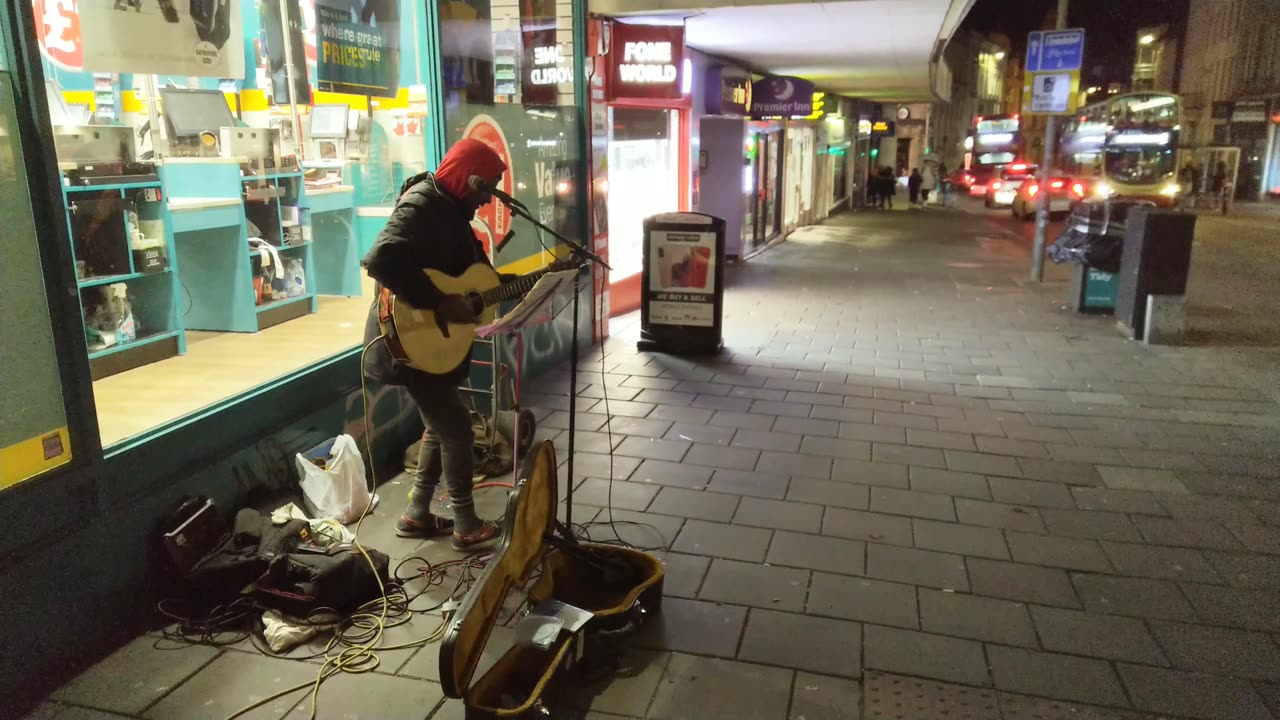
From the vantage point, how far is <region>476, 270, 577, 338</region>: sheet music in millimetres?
3354

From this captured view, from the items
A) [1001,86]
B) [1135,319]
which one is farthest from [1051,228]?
[1001,86]

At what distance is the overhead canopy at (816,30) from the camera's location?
25.4ft

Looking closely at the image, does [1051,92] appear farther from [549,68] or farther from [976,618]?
[976,618]

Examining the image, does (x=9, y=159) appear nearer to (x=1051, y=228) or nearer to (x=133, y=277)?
(x=133, y=277)

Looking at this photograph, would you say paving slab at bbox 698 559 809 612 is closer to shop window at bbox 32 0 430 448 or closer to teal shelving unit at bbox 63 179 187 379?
shop window at bbox 32 0 430 448

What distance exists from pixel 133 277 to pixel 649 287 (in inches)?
164

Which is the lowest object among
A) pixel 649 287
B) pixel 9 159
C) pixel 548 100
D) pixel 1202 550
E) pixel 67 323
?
pixel 1202 550

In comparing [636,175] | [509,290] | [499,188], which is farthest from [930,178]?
[509,290]

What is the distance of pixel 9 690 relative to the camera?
9.43 ft

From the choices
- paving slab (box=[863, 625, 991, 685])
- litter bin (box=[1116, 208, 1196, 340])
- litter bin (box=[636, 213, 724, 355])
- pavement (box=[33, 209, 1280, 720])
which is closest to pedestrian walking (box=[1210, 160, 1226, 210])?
litter bin (box=[1116, 208, 1196, 340])

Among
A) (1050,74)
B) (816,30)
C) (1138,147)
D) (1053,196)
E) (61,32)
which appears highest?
(816,30)

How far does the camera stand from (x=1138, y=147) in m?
21.9

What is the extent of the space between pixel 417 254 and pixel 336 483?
1.37 m

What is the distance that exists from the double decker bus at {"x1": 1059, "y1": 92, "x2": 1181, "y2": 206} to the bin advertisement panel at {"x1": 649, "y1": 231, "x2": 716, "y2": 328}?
1780cm
